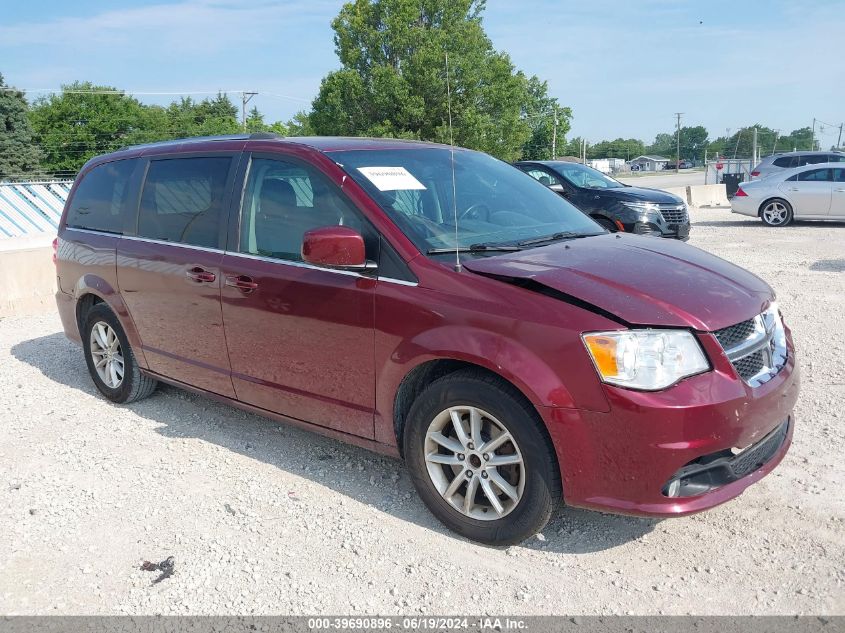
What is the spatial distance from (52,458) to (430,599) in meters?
2.77

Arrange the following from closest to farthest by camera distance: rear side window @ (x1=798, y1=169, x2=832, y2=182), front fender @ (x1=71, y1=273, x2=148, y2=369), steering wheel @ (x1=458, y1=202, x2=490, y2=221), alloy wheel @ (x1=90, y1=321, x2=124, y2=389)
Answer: steering wheel @ (x1=458, y1=202, x2=490, y2=221)
front fender @ (x1=71, y1=273, x2=148, y2=369)
alloy wheel @ (x1=90, y1=321, x2=124, y2=389)
rear side window @ (x1=798, y1=169, x2=832, y2=182)

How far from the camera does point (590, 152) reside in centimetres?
10400

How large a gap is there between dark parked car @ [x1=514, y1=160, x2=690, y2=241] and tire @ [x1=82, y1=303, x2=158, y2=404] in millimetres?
7299

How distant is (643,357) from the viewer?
2.85 metres

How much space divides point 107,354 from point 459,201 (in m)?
3.04

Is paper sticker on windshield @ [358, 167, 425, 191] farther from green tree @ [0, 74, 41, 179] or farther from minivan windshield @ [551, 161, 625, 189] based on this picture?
green tree @ [0, 74, 41, 179]

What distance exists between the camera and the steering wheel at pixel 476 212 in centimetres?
387

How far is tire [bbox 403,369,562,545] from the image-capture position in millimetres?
3055

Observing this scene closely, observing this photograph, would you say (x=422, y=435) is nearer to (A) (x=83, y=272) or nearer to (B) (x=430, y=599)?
(B) (x=430, y=599)

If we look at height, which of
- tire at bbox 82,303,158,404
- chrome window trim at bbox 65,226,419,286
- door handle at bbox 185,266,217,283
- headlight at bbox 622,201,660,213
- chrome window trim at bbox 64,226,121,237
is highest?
chrome window trim at bbox 64,226,121,237

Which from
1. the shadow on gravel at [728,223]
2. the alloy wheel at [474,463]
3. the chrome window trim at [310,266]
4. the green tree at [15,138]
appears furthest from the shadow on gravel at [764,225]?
the green tree at [15,138]

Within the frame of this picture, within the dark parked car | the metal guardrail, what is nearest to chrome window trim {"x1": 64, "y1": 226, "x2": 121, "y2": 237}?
the dark parked car

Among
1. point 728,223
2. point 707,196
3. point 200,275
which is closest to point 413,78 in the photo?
point 707,196

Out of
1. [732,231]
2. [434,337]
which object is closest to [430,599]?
[434,337]
